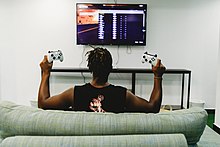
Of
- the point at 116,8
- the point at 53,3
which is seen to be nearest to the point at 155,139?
the point at 116,8

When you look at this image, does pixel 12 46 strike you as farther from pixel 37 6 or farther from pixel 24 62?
pixel 37 6

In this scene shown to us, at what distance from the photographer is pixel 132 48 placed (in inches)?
184

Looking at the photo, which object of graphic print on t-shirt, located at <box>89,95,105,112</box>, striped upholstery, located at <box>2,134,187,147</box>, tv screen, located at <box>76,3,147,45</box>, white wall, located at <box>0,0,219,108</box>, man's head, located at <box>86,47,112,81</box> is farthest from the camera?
white wall, located at <box>0,0,219,108</box>

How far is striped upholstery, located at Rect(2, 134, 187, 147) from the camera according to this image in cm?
102

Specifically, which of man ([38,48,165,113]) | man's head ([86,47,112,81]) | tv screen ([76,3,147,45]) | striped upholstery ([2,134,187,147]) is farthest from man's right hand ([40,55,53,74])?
tv screen ([76,3,147,45])

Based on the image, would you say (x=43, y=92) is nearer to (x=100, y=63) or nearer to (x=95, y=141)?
(x=100, y=63)

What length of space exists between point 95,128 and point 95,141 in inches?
3.5

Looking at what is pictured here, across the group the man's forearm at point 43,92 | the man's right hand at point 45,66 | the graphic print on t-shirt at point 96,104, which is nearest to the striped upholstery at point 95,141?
the graphic print on t-shirt at point 96,104

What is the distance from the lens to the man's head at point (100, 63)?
5.71 feet

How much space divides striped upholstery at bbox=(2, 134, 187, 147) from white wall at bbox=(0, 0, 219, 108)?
3.65 m

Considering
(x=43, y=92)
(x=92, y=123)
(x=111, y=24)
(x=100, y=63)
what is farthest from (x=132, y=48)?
(x=92, y=123)

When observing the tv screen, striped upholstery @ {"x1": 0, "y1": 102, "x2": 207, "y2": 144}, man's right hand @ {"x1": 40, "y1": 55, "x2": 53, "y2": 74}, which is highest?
the tv screen

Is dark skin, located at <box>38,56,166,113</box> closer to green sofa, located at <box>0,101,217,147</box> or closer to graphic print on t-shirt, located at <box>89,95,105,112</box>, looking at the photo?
graphic print on t-shirt, located at <box>89,95,105,112</box>

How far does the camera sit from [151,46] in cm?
466
